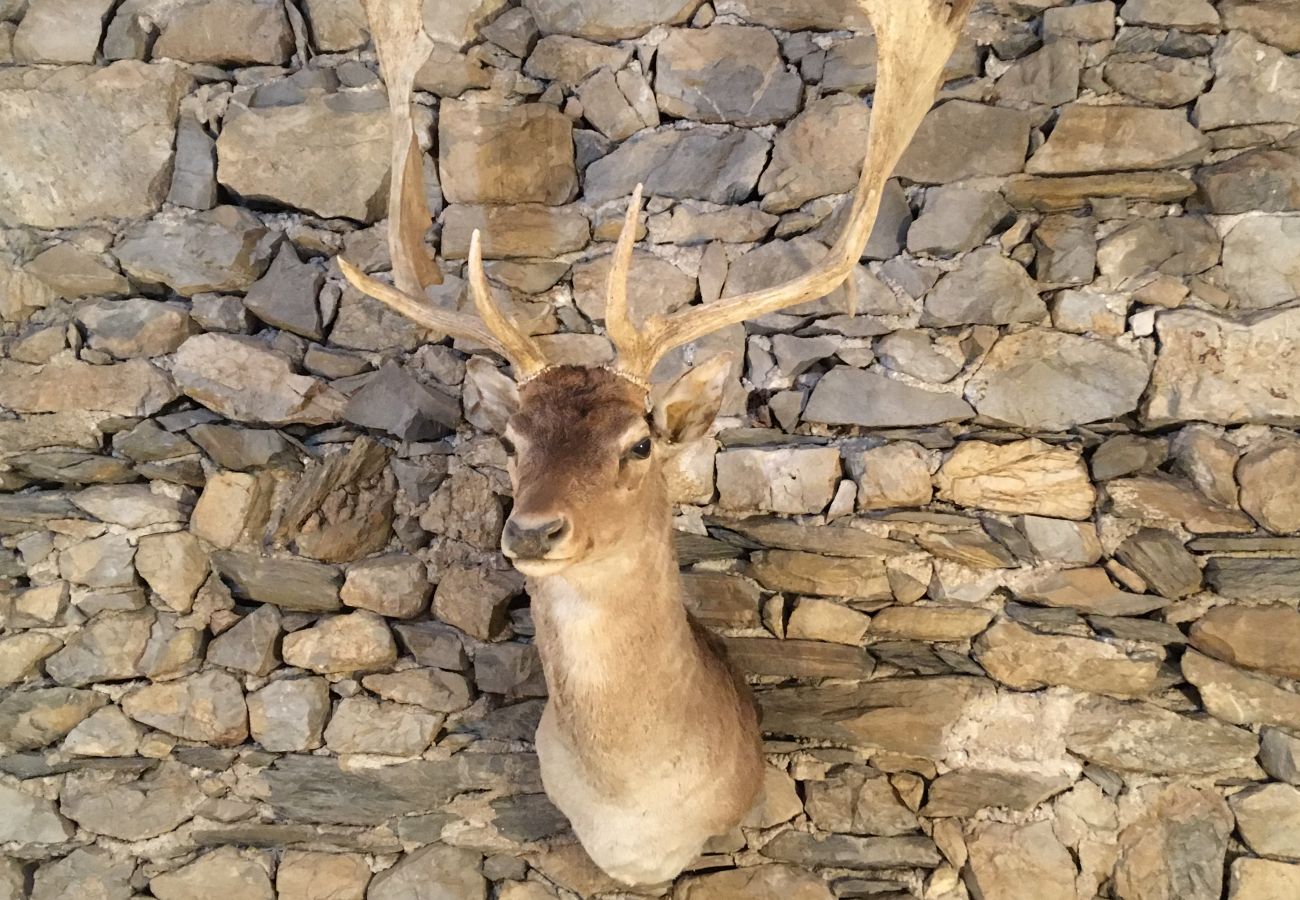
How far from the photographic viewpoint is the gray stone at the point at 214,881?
2500 mm

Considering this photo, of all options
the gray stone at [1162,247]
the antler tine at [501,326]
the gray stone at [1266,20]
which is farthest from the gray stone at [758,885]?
the gray stone at [1266,20]

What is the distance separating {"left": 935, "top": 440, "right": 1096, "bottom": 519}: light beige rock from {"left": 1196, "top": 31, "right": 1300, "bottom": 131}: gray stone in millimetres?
1031

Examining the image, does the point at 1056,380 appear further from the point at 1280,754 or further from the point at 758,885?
the point at 758,885

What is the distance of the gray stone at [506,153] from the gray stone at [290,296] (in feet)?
1.80

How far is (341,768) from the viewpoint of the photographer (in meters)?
2.50

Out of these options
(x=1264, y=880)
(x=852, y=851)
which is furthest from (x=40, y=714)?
(x=1264, y=880)

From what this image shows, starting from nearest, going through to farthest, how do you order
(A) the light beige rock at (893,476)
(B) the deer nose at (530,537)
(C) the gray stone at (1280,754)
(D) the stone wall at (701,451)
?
(B) the deer nose at (530,537), (C) the gray stone at (1280,754), (D) the stone wall at (701,451), (A) the light beige rock at (893,476)

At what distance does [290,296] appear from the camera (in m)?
2.56

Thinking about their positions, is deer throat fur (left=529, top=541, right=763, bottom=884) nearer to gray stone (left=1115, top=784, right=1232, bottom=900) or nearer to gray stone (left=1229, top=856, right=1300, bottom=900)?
gray stone (left=1115, top=784, right=1232, bottom=900)

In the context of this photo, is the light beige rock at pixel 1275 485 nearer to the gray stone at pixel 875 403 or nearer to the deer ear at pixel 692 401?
the gray stone at pixel 875 403

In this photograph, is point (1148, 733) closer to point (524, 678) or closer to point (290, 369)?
point (524, 678)

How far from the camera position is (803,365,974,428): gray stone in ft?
7.66

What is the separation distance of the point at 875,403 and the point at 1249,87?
4.35 ft

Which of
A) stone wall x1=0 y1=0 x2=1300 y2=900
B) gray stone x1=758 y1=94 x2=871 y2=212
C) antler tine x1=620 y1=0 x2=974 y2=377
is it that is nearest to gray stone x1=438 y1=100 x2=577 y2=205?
stone wall x1=0 y1=0 x2=1300 y2=900
